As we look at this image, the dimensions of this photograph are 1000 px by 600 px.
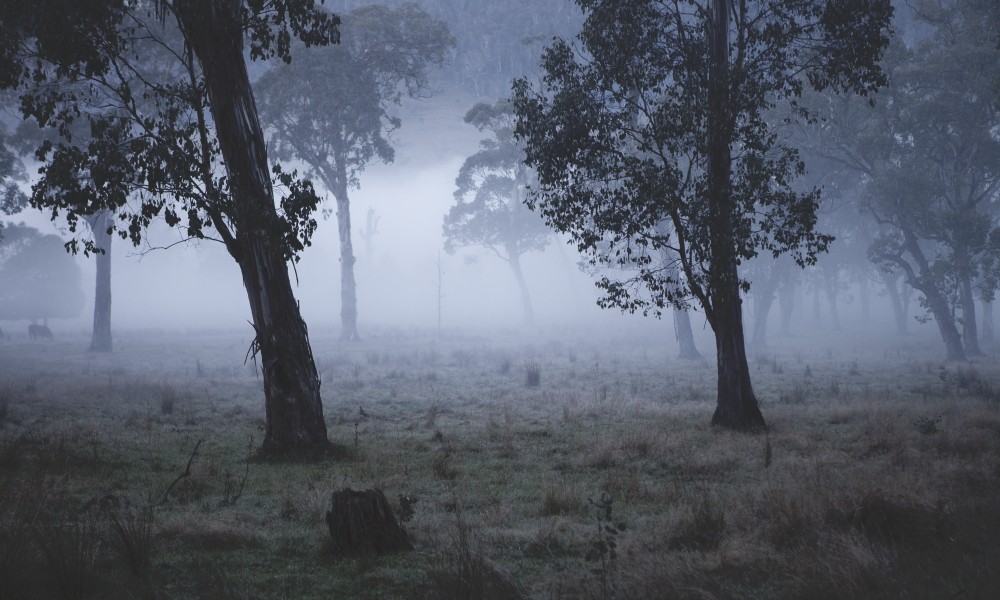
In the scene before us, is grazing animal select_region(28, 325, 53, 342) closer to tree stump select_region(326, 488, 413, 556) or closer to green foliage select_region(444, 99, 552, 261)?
green foliage select_region(444, 99, 552, 261)

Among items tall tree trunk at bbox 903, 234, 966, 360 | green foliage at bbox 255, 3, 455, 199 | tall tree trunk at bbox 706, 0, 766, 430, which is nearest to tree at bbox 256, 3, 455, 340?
green foliage at bbox 255, 3, 455, 199

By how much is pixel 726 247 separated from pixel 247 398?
44.5ft

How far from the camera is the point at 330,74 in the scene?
121 feet

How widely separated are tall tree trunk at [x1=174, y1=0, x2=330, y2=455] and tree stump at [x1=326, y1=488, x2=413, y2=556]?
478cm

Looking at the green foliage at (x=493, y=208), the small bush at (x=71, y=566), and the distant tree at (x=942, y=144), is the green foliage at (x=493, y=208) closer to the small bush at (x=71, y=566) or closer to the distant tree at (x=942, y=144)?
the distant tree at (x=942, y=144)

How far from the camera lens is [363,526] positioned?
18.4 ft

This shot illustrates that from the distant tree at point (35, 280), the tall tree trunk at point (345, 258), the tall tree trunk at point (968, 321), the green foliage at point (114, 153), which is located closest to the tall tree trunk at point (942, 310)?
the tall tree trunk at point (968, 321)

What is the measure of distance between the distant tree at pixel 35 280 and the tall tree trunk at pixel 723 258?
6877 cm

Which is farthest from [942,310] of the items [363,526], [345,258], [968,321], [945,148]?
[363,526]

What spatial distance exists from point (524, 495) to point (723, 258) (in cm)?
608

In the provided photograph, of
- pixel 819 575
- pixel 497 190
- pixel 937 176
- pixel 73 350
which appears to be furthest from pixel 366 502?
pixel 497 190

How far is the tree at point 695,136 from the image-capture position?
11836mm

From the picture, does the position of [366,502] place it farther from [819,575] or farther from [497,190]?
[497,190]

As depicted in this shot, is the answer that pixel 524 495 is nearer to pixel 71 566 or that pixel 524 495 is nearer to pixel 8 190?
pixel 71 566
